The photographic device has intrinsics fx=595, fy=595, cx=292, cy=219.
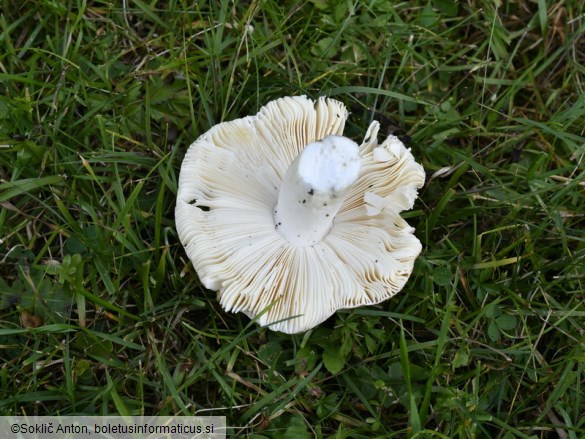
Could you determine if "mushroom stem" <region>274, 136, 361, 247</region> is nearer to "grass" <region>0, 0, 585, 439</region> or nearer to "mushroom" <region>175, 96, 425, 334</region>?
"mushroom" <region>175, 96, 425, 334</region>

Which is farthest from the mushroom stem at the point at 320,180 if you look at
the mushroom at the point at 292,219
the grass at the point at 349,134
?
the grass at the point at 349,134

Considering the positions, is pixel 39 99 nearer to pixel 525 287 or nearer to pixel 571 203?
pixel 525 287

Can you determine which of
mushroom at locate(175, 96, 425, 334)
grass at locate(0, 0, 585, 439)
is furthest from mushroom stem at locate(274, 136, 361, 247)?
grass at locate(0, 0, 585, 439)

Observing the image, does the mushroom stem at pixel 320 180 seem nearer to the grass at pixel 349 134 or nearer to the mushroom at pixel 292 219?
the mushroom at pixel 292 219

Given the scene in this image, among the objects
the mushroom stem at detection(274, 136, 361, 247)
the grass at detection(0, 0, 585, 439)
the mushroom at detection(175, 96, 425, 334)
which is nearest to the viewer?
the mushroom stem at detection(274, 136, 361, 247)

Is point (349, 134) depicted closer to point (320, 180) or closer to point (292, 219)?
point (292, 219)

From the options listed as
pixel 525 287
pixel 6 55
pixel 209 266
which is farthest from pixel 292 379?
pixel 6 55

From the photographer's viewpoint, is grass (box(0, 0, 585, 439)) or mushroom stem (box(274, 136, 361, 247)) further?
grass (box(0, 0, 585, 439))
